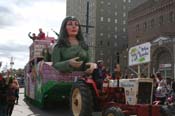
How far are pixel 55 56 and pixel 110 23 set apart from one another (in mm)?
111784

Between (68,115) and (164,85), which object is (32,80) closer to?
(68,115)

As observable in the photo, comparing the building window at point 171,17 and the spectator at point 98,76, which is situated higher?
the building window at point 171,17

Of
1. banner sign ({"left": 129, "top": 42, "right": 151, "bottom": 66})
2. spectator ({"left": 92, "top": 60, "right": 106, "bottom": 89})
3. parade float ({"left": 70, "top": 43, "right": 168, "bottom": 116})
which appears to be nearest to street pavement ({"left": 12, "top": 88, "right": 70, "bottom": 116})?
parade float ({"left": 70, "top": 43, "right": 168, "bottom": 116})

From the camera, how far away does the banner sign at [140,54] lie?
34.7 feet

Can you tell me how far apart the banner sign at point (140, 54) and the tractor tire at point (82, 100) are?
143 centimetres

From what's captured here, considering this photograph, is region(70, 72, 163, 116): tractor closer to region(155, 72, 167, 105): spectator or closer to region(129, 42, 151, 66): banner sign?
region(129, 42, 151, 66): banner sign

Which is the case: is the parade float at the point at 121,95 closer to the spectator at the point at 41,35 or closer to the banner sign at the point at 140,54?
the banner sign at the point at 140,54

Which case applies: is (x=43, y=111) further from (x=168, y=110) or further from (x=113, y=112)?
(x=168, y=110)

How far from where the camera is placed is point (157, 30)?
79500 millimetres

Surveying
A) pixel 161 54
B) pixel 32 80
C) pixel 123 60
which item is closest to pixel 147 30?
pixel 123 60

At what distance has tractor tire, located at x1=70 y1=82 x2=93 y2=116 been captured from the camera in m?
11.4

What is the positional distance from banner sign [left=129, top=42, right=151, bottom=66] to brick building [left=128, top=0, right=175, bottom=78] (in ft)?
151

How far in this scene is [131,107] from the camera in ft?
34.4

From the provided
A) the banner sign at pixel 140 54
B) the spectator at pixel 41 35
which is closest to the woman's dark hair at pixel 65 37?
the banner sign at pixel 140 54
